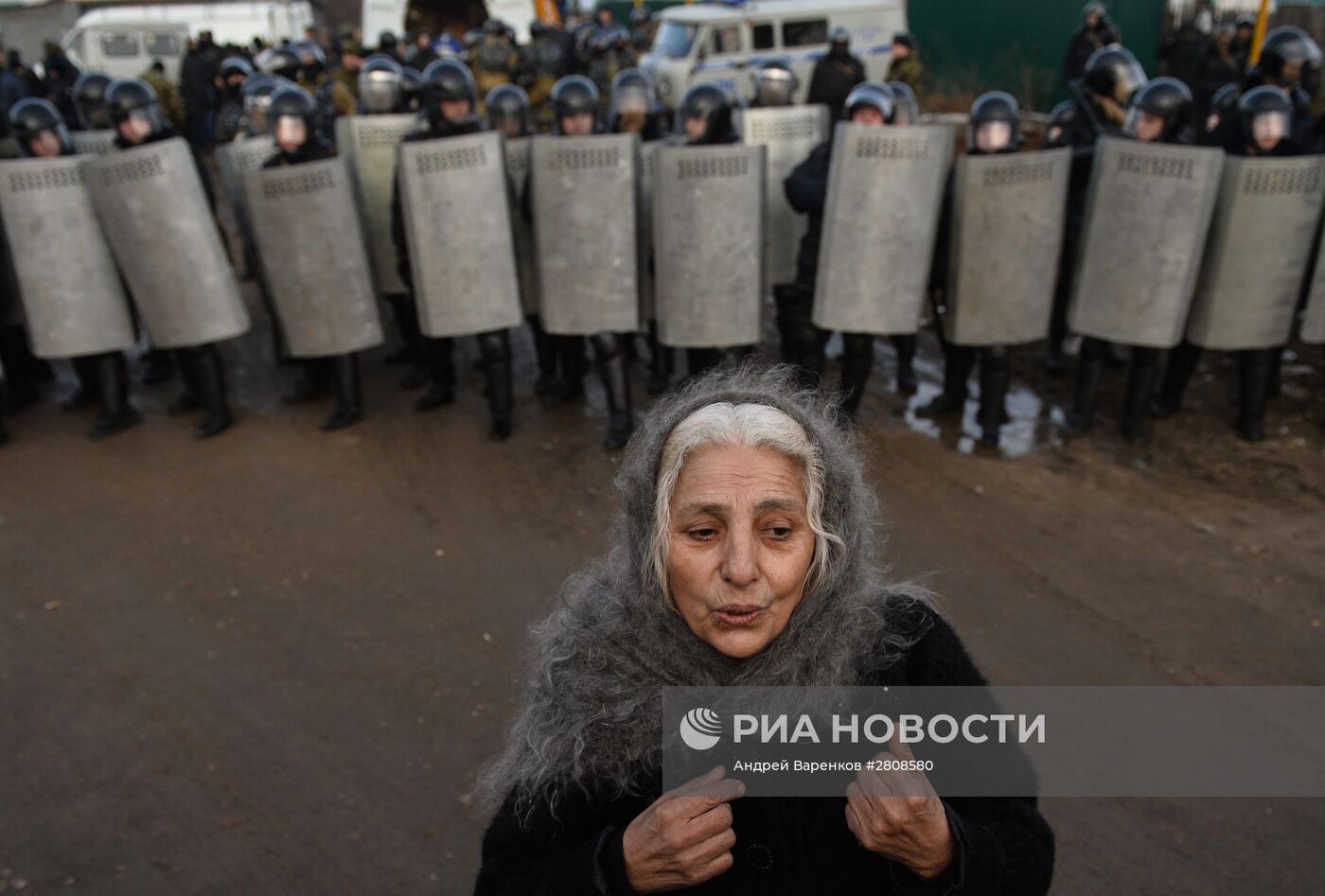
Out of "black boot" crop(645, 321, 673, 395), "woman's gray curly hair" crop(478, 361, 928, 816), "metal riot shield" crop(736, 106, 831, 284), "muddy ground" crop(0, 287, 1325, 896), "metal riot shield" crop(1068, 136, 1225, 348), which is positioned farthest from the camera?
"black boot" crop(645, 321, 673, 395)

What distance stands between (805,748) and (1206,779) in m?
2.01

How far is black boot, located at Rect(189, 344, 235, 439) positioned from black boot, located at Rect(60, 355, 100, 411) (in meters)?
0.97

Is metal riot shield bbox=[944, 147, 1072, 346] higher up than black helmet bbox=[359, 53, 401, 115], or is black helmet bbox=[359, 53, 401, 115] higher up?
black helmet bbox=[359, 53, 401, 115]

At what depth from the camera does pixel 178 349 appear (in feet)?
19.5

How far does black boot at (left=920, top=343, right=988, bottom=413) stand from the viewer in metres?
5.68

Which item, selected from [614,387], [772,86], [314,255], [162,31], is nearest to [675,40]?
[772,86]

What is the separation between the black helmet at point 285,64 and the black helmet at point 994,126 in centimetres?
699

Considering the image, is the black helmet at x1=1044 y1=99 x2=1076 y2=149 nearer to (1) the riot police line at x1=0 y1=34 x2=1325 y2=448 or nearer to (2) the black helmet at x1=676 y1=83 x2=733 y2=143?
(1) the riot police line at x1=0 y1=34 x2=1325 y2=448

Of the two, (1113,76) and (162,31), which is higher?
(162,31)

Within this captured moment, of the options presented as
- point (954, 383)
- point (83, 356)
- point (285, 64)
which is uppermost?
point (285, 64)

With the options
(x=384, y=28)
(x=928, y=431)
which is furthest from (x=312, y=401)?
(x=384, y=28)

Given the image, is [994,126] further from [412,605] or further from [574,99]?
[412,605]

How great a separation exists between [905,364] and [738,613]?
4.81 m

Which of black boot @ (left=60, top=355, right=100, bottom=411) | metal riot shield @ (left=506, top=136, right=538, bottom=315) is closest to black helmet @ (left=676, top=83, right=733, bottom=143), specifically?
metal riot shield @ (left=506, top=136, right=538, bottom=315)
